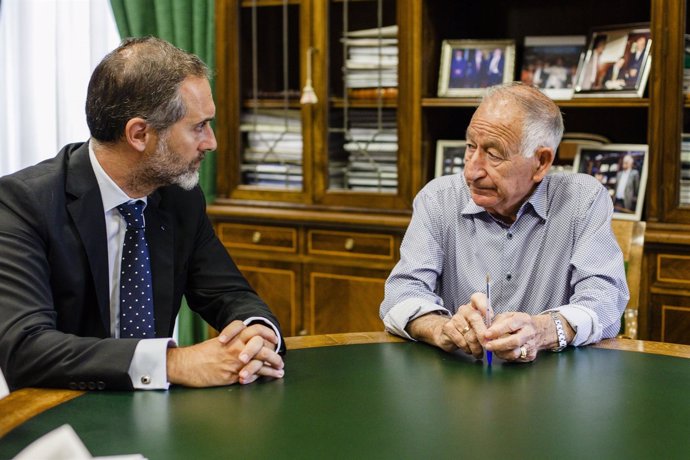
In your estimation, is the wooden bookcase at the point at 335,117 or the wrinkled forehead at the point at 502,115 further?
the wooden bookcase at the point at 335,117

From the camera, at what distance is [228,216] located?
4.22m

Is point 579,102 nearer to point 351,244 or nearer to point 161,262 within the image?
point 351,244

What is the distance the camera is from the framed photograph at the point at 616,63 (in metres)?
3.58

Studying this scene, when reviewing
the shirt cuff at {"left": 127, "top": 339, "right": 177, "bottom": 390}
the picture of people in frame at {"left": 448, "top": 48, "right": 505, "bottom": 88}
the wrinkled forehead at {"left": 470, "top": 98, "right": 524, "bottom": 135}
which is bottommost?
the shirt cuff at {"left": 127, "top": 339, "right": 177, "bottom": 390}

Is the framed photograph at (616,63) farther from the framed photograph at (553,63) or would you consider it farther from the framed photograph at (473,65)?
the framed photograph at (473,65)

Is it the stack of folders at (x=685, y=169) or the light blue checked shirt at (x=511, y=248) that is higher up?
the stack of folders at (x=685, y=169)

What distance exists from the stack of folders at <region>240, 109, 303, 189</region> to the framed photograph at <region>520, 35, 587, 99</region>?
94 cm

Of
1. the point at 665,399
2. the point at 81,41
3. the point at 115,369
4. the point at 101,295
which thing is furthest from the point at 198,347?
the point at 81,41

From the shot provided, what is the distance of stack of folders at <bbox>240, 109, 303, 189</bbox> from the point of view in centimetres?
413

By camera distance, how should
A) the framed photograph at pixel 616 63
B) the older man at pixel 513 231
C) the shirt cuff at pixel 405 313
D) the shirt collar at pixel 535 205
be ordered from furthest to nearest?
the framed photograph at pixel 616 63 → the shirt collar at pixel 535 205 → the older man at pixel 513 231 → the shirt cuff at pixel 405 313

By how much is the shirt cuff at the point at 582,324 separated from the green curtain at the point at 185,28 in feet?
8.05

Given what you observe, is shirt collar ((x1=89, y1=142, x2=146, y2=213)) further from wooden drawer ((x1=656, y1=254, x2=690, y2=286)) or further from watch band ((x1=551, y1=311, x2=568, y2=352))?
wooden drawer ((x1=656, y1=254, x2=690, y2=286))

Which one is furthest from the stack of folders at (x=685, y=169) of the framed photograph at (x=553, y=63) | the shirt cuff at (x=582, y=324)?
the shirt cuff at (x=582, y=324)

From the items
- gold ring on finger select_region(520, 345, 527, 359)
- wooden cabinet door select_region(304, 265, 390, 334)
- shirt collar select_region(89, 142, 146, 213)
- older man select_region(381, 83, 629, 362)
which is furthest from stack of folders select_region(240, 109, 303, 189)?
gold ring on finger select_region(520, 345, 527, 359)
